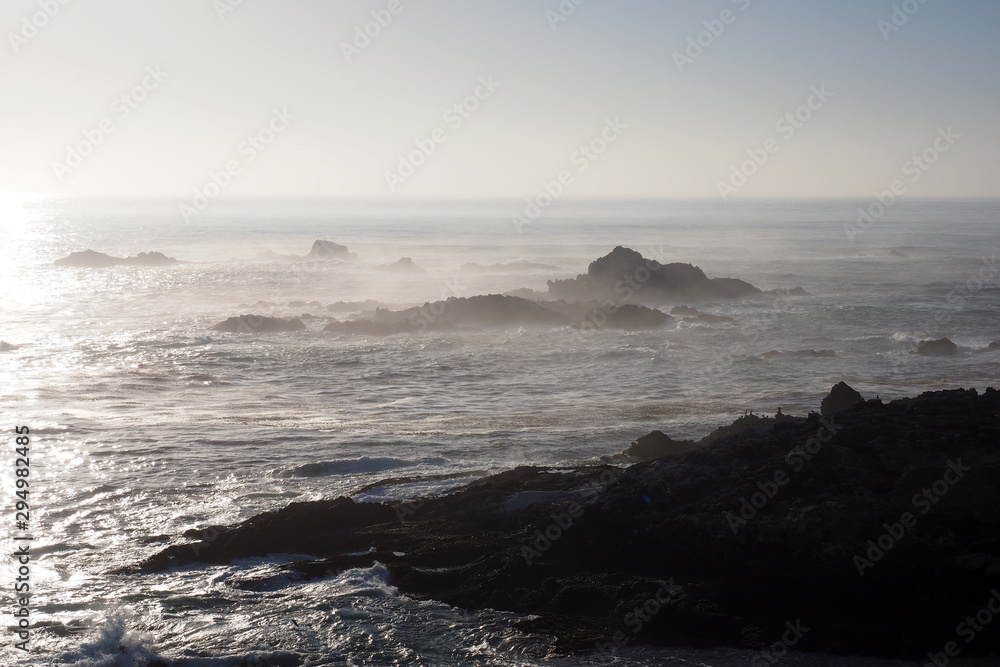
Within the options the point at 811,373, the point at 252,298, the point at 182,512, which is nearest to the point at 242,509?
the point at 182,512

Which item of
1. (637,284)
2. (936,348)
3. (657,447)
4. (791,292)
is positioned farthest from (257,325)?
(791,292)

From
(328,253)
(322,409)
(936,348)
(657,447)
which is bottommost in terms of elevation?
(322,409)

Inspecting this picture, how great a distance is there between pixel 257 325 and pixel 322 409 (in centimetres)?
1615

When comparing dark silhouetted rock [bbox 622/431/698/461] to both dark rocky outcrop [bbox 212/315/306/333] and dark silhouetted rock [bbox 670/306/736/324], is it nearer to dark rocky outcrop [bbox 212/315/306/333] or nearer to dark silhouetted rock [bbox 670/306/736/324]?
dark silhouetted rock [bbox 670/306/736/324]

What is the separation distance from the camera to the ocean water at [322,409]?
1027 cm

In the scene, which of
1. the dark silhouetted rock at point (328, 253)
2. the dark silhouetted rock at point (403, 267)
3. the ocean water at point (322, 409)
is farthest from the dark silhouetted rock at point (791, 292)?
the dark silhouetted rock at point (328, 253)

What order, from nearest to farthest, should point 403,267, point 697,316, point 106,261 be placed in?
point 697,316 → point 403,267 → point 106,261

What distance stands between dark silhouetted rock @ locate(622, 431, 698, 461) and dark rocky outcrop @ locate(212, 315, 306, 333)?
24390 millimetres

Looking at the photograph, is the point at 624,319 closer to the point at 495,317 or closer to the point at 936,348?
the point at 495,317

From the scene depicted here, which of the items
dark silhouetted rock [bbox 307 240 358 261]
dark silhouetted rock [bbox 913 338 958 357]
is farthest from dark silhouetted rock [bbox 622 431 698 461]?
dark silhouetted rock [bbox 307 240 358 261]

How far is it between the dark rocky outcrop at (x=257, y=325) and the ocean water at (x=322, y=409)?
927 millimetres

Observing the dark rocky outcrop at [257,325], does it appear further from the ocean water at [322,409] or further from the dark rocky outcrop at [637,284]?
the dark rocky outcrop at [637,284]

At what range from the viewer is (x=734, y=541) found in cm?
1119

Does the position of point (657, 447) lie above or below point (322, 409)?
above
